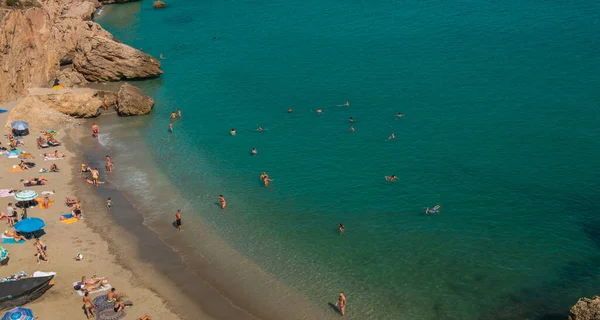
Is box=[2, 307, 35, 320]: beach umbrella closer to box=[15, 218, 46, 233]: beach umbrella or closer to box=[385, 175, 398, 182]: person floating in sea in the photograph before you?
box=[15, 218, 46, 233]: beach umbrella

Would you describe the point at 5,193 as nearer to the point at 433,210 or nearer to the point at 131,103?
the point at 131,103

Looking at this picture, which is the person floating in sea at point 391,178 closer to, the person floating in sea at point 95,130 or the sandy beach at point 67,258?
the sandy beach at point 67,258

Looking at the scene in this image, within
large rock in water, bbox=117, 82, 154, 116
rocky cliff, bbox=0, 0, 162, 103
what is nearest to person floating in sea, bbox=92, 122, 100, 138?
large rock in water, bbox=117, 82, 154, 116

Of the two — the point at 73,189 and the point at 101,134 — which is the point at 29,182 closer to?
the point at 73,189

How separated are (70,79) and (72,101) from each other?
26.4ft

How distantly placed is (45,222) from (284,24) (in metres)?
51.3

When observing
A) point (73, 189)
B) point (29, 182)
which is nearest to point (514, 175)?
point (73, 189)

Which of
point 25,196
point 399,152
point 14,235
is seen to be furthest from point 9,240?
point 399,152

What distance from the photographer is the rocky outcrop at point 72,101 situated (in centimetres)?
5144

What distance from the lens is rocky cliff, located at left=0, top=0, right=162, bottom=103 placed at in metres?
53.4

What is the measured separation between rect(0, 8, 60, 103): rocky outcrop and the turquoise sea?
9609 mm

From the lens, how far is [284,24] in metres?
79.4

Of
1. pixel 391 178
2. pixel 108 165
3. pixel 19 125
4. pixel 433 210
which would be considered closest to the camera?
pixel 433 210

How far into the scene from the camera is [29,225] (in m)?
32.7
